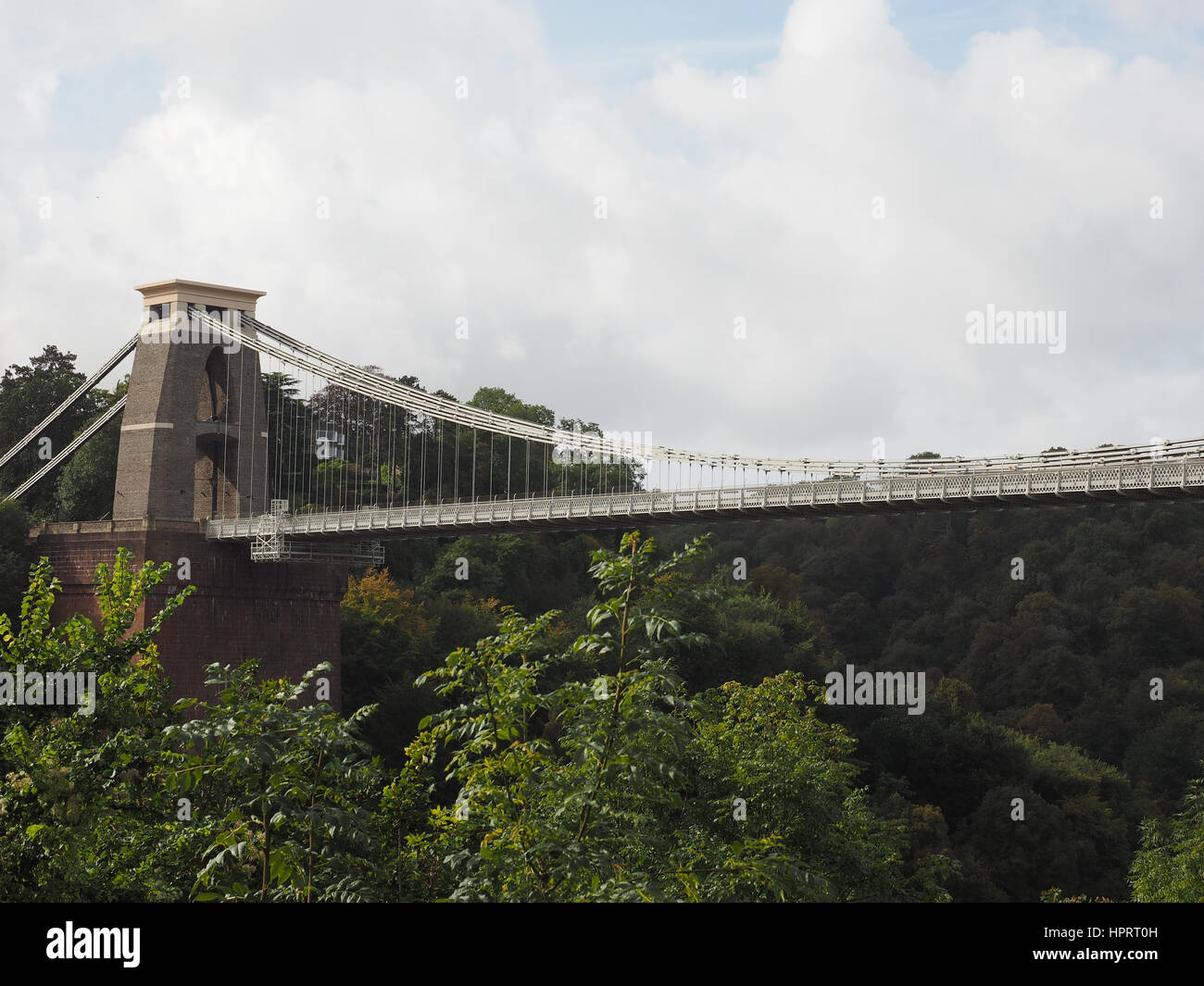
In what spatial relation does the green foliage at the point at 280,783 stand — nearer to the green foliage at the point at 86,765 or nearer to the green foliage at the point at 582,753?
the green foliage at the point at 86,765

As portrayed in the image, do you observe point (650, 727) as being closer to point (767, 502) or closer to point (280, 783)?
point (280, 783)

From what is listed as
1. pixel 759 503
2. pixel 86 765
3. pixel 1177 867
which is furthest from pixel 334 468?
pixel 86 765

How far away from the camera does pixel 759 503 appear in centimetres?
3400

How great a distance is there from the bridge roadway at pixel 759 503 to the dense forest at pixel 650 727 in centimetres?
256

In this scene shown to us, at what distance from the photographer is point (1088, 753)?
64.5m

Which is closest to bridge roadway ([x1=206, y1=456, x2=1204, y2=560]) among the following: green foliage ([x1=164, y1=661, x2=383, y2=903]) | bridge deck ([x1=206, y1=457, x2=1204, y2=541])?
bridge deck ([x1=206, y1=457, x2=1204, y2=541])

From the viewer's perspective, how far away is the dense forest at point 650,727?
8.41 m

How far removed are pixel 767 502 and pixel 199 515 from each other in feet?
57.0

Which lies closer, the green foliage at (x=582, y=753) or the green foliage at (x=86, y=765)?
the green foliage at (x=582, y=753)

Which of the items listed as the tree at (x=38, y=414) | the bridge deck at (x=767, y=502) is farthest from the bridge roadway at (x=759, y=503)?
the tree at (x=38, y=414)

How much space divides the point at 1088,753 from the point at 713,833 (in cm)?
4871
